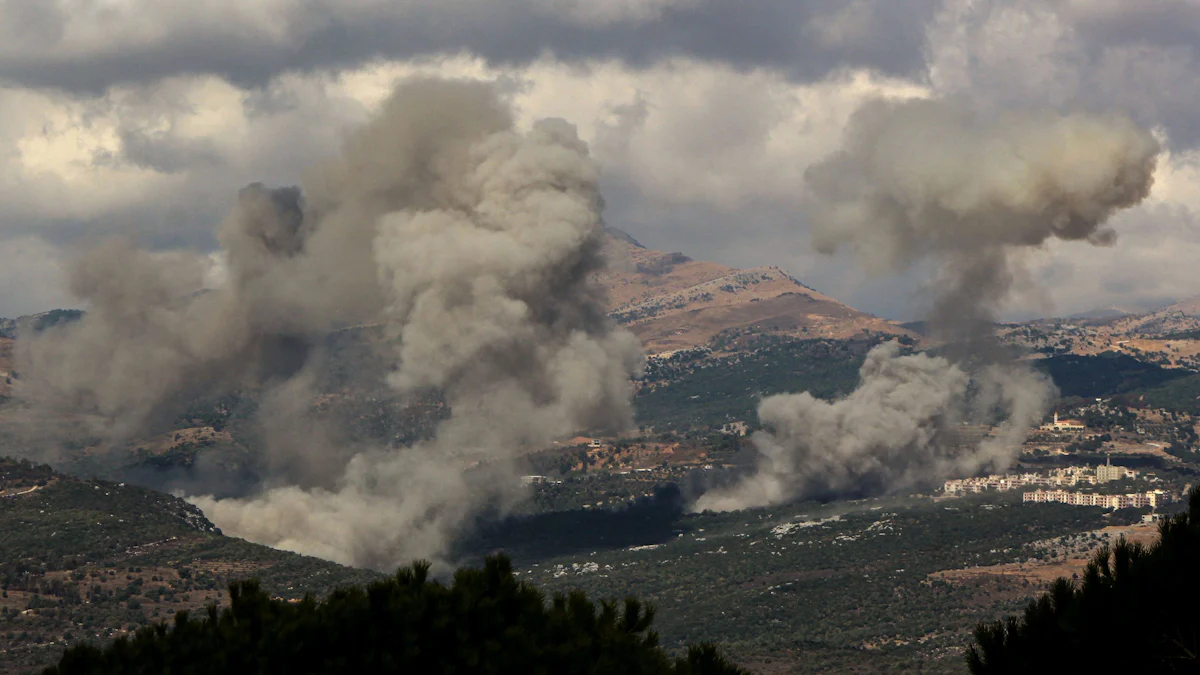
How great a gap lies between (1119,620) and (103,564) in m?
114

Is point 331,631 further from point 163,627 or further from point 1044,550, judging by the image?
point 1044,550

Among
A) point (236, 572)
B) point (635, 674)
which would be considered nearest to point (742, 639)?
point (236, 572)

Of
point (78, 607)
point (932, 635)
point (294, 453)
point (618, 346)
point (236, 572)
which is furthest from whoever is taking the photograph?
point (294, 453)

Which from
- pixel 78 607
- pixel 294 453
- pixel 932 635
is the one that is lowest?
pixel 932 635

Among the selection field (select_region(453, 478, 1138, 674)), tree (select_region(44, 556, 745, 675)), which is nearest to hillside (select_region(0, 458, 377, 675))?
field (select_region(453, 478, 1138, 674))

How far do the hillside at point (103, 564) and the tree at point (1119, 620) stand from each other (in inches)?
2835

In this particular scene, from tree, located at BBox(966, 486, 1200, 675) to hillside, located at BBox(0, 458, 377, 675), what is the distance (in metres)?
72.0

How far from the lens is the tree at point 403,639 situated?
1438 inches

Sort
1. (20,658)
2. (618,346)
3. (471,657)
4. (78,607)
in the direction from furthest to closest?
(618,346) < (78,607) < (20,658) < (471,657)

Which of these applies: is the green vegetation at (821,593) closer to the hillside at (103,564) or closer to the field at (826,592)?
the field at (826,592)

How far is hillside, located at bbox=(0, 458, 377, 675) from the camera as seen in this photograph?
109 metres

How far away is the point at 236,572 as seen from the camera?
5212 inches

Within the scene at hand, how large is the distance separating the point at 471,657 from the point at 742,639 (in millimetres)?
113015

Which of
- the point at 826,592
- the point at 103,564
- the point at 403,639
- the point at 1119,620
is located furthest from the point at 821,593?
the point at 403,639
